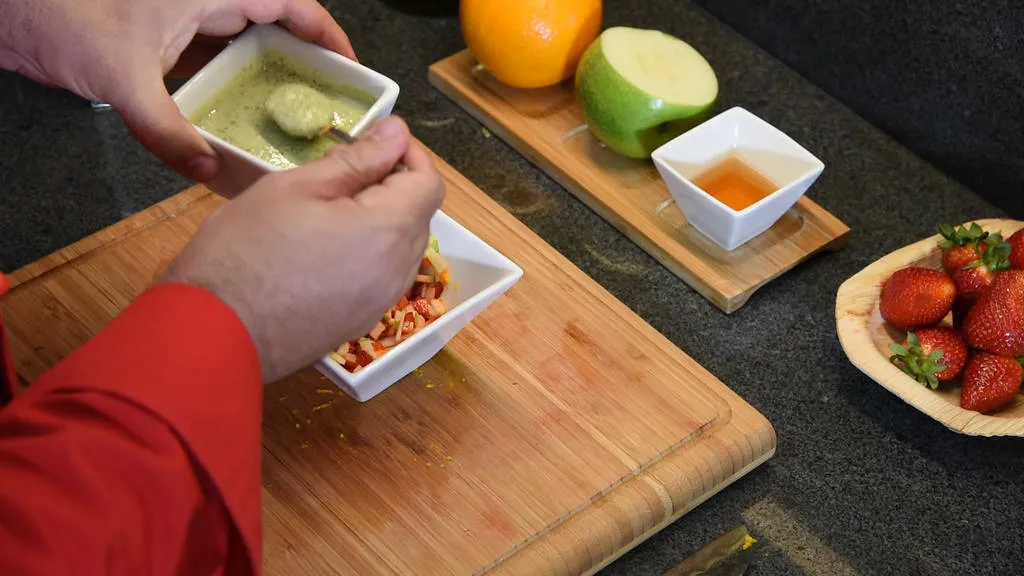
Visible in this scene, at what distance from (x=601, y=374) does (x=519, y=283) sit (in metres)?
0.13

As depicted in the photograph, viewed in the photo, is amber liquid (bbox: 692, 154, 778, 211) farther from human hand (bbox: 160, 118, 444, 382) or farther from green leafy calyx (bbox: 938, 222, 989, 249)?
human hand (bbox: 160, 118, 444, 382)

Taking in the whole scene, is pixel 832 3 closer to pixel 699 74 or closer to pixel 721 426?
pixel 699 74

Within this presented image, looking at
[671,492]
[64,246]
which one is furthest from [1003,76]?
[64,246]

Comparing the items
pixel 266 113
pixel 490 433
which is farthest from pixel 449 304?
pixel 266 113

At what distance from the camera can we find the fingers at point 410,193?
747 mm

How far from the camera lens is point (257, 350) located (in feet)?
2.32

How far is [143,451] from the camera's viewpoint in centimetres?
63

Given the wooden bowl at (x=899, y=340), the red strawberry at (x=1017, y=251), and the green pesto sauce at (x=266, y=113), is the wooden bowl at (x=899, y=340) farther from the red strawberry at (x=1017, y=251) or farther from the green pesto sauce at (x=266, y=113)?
the green pesto sauce at (x=266, y=113)

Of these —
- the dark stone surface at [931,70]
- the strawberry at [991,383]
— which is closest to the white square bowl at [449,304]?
the strawberry at [991,383]

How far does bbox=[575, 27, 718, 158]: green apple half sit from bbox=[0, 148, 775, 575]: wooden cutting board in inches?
7.1

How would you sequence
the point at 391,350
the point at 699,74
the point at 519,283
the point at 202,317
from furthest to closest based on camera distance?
the point at 699,74 → the point at 519,283 → the point at 391,350 → the point at 202,317

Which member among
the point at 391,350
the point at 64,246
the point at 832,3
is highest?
the point at 832,3

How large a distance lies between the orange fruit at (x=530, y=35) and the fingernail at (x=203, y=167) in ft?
1.41

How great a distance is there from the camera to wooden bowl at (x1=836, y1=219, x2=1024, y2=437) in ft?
3.20
